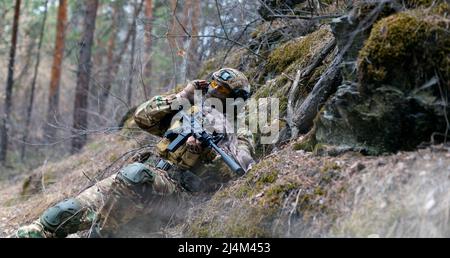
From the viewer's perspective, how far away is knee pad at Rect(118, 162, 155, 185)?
172 inches

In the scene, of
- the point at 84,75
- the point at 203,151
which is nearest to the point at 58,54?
the point at 84,75

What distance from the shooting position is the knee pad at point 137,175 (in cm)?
436

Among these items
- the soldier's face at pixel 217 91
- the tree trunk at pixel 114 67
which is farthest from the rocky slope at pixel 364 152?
the tree trunk at pixel 114 67

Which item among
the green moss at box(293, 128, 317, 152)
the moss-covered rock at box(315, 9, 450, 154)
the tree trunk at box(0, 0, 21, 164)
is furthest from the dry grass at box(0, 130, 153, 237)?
the tree trunk at box(0, 0, 21, 164)

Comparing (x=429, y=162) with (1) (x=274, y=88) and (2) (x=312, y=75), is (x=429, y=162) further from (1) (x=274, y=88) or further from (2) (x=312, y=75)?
(1) (x=274, y=88)

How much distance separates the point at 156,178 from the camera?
15.0ft

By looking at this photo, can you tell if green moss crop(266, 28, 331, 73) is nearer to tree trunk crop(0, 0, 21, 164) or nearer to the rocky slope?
the rocky slope

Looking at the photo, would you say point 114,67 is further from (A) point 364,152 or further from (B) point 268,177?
(A) point 364,152

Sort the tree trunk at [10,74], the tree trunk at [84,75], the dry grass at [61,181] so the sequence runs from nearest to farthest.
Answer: the dry grass at [61,181], the tree trunk at [84,75], the tree trunk at [10,74]

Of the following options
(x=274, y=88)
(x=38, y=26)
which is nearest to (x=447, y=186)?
(x=274, y=88)

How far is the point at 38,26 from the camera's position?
62.3 feet

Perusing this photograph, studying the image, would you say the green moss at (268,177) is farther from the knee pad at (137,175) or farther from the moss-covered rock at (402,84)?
the knee pad at (137,175)

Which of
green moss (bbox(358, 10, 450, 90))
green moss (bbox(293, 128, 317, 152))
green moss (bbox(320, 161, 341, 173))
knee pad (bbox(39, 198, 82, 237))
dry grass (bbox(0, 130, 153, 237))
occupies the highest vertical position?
green moss (bbox(358, 10, 450, 90))

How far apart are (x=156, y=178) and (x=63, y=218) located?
82 centimetres
